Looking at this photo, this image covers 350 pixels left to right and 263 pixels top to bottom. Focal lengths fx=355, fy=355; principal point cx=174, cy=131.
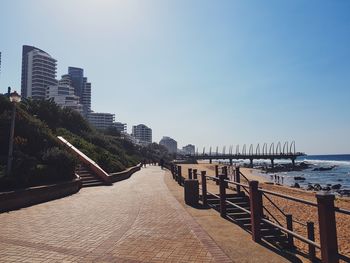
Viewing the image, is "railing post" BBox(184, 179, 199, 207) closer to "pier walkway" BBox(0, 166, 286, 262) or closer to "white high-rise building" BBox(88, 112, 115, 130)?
"pier walkway" BBox(0, 166, 286, 262)

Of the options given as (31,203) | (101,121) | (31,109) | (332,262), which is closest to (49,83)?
(101,121)

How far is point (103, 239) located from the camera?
7668 millimetres

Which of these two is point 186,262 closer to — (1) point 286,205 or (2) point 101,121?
(1) point 286,205

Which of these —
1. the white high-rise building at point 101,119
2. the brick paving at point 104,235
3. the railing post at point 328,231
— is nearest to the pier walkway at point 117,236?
the brick paving at point 104,235

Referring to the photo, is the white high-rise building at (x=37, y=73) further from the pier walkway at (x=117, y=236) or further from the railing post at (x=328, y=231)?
the railing post at (x=328, y=231)

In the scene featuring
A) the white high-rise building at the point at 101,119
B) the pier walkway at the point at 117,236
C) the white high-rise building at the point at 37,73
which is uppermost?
the white high-rise building at the point at 37,73

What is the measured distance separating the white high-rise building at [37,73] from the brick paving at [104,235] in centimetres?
13926

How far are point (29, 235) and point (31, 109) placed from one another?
88.6ft

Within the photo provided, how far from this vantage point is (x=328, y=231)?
4.77 m

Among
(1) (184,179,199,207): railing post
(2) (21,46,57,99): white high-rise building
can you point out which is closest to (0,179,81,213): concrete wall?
(1) (184,179,199,207): railing post

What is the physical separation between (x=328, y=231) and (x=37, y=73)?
151007 mm

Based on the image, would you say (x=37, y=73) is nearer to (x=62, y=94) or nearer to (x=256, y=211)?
(x=62, y=94)

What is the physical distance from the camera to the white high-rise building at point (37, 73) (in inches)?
5591

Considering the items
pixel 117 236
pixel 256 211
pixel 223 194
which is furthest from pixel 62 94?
pixel 256 211
